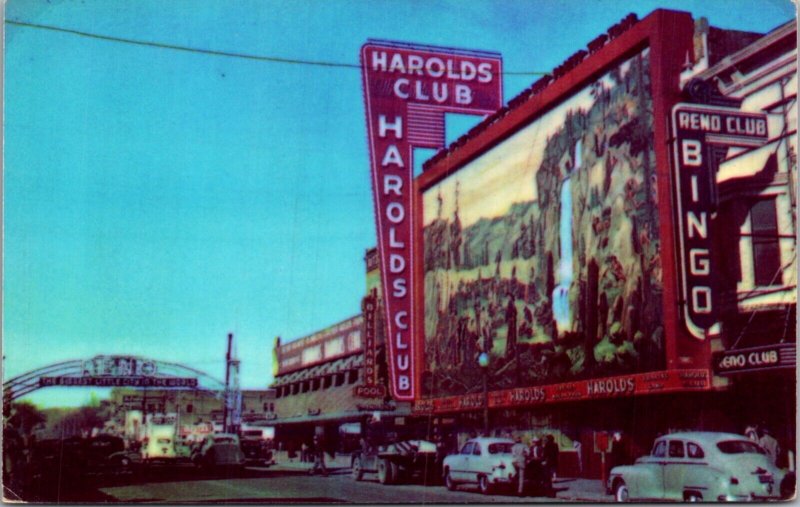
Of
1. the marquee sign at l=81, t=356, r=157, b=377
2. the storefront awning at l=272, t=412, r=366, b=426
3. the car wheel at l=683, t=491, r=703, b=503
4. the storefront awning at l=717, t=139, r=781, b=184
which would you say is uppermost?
the storefront awning at l=717, t=139, r=781, b=184

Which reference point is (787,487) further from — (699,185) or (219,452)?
(219,452)

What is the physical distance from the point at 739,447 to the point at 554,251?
4.94 meters

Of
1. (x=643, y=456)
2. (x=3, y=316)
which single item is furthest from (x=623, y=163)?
(x=3, y=316)

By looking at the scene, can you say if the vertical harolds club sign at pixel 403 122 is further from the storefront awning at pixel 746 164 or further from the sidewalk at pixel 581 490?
the storefront awning at pixel 746 164

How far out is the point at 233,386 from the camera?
1736cm

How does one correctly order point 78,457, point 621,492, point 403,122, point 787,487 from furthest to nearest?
point 403,122, point 78,457, point 621,492, point 787,487

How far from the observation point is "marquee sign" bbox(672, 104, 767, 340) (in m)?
15.6

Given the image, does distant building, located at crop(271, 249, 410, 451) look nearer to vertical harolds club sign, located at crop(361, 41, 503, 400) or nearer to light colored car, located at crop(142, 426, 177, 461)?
vertical harolds club sign, located at crop(361, 41, 503, 400)

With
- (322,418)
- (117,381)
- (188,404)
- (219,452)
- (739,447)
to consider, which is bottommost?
(219,452)

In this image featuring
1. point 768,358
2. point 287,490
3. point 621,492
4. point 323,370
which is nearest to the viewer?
point 768,358

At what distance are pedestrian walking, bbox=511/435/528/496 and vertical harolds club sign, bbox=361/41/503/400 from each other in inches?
102

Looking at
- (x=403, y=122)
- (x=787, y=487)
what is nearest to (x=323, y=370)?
(x=403, y=122)

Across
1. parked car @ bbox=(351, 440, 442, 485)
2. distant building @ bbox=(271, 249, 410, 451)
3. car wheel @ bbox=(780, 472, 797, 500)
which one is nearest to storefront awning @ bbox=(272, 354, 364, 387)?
distant building @ bbox=(271, 249, 410, 451)

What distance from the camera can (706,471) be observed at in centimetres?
1474
